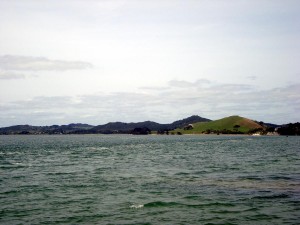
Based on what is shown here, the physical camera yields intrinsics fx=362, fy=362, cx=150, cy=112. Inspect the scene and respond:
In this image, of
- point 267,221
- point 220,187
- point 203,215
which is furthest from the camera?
point 220,187

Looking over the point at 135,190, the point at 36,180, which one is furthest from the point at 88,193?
the point at 36,180

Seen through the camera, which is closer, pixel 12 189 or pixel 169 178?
pixel 12 189

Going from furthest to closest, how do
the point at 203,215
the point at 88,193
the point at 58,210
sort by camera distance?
the point at 88,193, the point at 58,210, the point at 203,215

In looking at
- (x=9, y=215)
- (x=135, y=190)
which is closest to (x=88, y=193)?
(x=135, y=190)

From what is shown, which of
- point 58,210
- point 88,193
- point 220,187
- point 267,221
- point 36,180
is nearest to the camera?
point 267,221

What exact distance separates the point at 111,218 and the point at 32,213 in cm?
714

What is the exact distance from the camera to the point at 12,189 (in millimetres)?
42156

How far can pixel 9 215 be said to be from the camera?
2970 centimetres

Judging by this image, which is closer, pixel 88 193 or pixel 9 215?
pixel 9 215

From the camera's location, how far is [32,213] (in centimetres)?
3017

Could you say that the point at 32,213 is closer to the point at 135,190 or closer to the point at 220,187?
the point at 135,190

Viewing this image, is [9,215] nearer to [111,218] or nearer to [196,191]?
[111,218]

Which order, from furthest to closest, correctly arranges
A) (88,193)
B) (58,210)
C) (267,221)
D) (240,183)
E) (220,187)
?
(240,183) < (220,187) < (88,193) < (58,210) < (267,221)

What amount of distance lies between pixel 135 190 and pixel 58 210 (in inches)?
421
